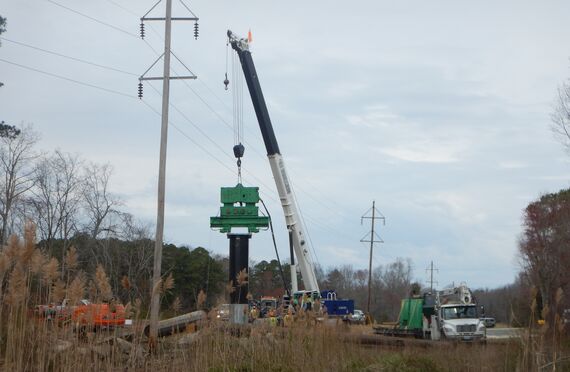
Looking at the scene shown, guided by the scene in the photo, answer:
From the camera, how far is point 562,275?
3019 cm

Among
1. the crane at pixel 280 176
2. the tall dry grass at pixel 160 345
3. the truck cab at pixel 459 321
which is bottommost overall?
the truck cab at pixel 459 321

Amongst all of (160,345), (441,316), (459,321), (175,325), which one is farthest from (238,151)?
(160,345)

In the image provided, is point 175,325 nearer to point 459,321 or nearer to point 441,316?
point 459,321

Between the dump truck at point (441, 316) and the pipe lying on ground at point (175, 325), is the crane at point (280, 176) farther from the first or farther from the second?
the pipe lying on ground at point (175, 325)

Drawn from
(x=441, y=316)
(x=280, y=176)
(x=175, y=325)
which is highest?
(x=280, y=176)

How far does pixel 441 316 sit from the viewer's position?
104 ft

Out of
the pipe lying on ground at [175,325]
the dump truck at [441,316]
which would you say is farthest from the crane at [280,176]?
the pipe lying on ground at [175,325]

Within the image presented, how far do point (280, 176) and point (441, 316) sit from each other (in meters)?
9.59

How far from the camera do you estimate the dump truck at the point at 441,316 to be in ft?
99.3

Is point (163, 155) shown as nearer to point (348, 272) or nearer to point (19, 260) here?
point (19, 260)

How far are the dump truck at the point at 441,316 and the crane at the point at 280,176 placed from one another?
553 centimetres

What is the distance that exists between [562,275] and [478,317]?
3964 mm

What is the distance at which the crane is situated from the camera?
30.0m

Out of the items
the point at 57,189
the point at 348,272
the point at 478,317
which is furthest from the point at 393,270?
the point at 478,317
